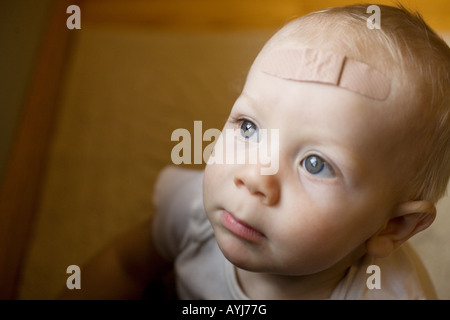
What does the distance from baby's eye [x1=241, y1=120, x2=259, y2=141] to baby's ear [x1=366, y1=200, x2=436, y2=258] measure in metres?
0.21

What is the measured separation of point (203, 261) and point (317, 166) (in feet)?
1.11

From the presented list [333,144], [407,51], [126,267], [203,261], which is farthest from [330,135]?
[126,267]

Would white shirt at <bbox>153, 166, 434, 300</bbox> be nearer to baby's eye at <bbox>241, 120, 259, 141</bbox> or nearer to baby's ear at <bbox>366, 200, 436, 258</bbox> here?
baby's ear at <bbox>366, 200, 436, 258</bbox>

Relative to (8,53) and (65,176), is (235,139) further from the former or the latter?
(65,176)

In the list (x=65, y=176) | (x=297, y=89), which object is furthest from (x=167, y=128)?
(x=297, y=89)

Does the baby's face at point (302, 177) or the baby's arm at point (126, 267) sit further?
the baby's arm at point (126, 267)

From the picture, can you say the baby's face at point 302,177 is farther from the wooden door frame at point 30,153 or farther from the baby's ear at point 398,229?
the wooden door frame at point 30,153

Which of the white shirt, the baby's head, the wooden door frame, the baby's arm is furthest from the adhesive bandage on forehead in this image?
the wooden door frame

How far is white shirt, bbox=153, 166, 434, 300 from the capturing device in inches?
28.7

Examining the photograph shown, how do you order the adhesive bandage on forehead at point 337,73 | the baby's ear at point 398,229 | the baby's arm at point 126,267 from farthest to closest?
the baby's arm at point 126,267, the baby's ear at point 398,229, the adhesive bandage on forehead at point 337,73

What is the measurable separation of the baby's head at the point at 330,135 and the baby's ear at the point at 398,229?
2cm

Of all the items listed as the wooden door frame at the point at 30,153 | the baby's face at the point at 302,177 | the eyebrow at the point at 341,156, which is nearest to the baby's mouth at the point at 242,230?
the baby's face at the point at 302,177

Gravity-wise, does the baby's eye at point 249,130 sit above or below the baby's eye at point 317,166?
above

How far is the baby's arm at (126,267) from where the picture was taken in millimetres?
885
